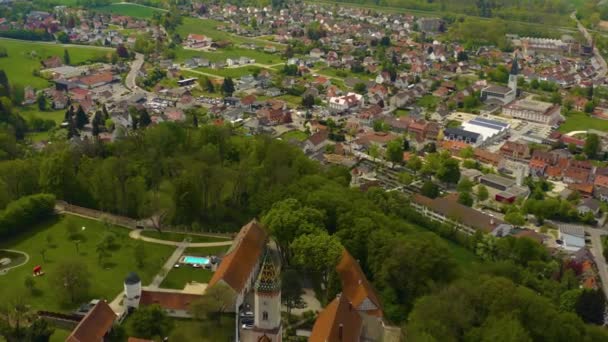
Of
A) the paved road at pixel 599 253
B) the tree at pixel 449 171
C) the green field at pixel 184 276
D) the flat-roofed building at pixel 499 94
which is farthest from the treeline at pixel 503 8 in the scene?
the green field at pixel 184 276

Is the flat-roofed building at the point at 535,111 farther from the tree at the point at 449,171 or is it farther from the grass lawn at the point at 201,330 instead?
the grass lawn at the point at 201,330

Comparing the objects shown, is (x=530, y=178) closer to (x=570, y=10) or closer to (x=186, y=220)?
(x=186, y=220)

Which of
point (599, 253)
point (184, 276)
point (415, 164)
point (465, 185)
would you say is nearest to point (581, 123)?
point (415, 164)

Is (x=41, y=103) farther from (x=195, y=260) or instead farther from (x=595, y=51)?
(x=595, y=51)

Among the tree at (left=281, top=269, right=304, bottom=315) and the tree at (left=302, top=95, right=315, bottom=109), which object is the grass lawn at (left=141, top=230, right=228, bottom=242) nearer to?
the tree at (left=281, top=269, right=304, bottom=315)

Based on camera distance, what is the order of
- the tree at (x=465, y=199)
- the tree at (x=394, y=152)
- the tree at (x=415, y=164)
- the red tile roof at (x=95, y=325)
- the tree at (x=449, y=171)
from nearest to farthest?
the red tile roof at (x=95, y=325) → the tree at (x=465, y=199) → the tree at (x=449, y=171) → the tree at (x=415, y=164) → the tree at (x=394, y=152)
